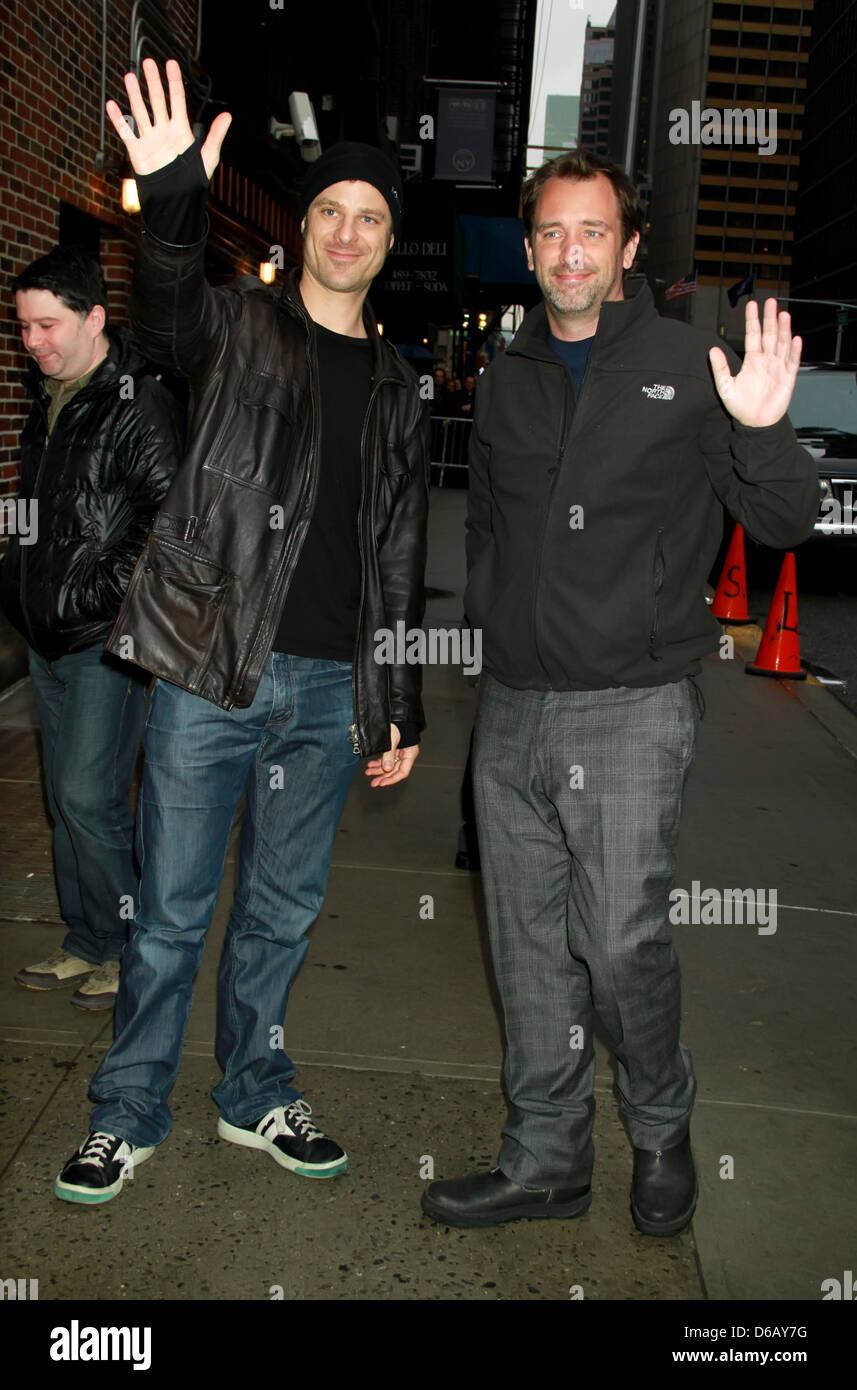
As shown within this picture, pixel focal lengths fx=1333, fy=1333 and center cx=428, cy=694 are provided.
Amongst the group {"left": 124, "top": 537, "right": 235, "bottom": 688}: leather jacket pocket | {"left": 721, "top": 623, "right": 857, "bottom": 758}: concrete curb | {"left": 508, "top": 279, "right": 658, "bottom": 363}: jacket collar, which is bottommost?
{"left": 721, "top": 623, "right": 857, "bottom": 758}: concrete curb

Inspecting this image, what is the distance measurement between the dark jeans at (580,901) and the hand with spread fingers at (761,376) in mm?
613

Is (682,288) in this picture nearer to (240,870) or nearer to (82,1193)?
(240,870)

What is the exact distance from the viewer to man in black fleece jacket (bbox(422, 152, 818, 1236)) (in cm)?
280

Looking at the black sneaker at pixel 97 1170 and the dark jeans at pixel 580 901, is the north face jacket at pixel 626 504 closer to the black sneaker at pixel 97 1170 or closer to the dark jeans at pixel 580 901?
the dark jeans at pixel 580 901

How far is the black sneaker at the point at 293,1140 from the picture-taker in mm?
3123

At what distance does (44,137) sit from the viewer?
27.7ft

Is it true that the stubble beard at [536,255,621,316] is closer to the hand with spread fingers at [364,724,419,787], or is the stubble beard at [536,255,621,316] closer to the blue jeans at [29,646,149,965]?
the hand with spread fingers at [364,724,419,787]

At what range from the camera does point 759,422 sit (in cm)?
266

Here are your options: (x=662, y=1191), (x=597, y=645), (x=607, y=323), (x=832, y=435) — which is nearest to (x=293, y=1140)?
(x=662, y=1191)

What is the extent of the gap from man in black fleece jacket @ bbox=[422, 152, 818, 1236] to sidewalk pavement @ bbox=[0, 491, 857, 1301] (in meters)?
0.19

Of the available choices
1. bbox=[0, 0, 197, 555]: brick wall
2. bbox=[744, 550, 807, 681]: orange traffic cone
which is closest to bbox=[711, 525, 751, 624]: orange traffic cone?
bbox=[744, 550, 807, 681]: orange traffic cone

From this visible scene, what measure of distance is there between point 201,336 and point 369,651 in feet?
2.57

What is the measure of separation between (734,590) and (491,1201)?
9261mm
